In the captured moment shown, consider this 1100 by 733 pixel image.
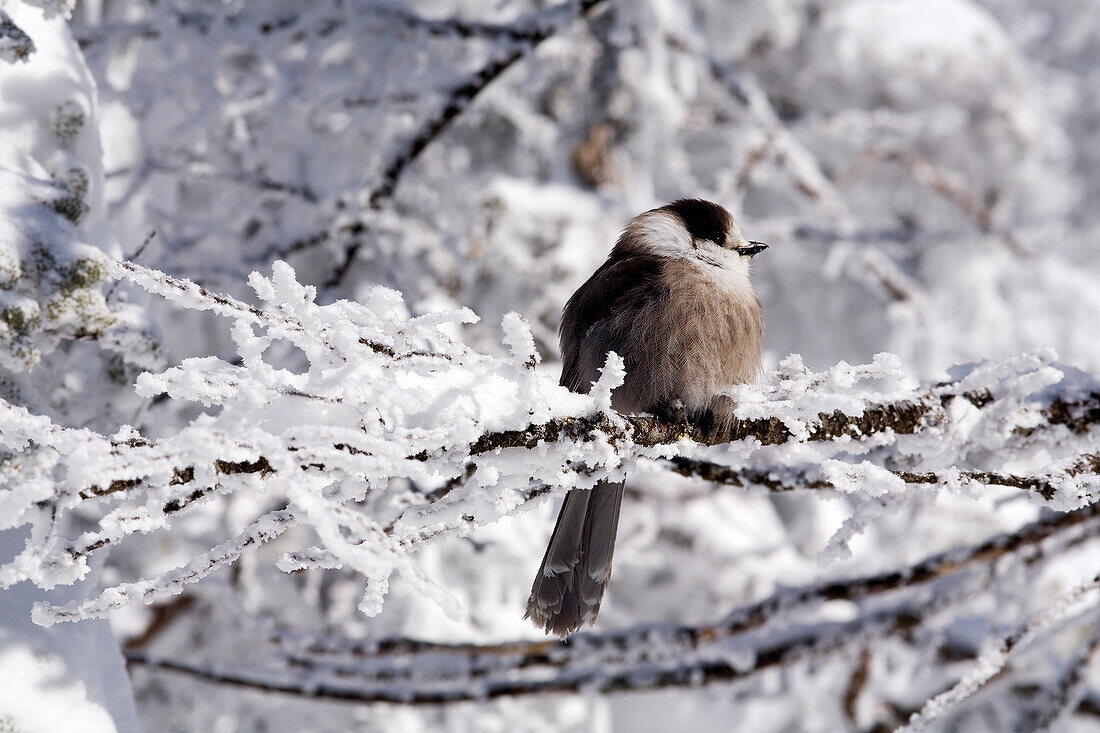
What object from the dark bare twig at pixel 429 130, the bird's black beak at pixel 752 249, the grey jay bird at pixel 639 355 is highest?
the dark bare twig at pixel 429 130

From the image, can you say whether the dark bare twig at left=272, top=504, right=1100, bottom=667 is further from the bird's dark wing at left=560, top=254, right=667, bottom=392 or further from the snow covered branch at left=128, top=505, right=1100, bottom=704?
the bird's dark wing at left=560, top=254, right=667, bottom=392

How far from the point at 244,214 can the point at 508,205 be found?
5.17 feet

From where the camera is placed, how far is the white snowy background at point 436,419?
3.65ft

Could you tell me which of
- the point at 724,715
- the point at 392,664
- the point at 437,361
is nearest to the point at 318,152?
the point at 392,664

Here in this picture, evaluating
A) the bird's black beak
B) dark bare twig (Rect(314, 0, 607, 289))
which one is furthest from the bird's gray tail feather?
dark bare twig (Rect(314, 0, 607, 289))

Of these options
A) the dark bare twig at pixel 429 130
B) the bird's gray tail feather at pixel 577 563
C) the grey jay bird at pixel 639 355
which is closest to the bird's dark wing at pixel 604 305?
the grey jay bird at pixel 639 355

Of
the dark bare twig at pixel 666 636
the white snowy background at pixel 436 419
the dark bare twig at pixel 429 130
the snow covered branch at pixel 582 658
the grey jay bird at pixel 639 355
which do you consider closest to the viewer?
the white snowy background at pixel 436 419

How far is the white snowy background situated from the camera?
111 centimetres

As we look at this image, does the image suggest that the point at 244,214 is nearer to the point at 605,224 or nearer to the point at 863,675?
the point at 605,224

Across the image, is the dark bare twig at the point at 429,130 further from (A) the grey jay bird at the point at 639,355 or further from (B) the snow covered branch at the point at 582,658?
(B) the snow covered branch at the point at 582,658

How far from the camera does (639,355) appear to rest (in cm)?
206

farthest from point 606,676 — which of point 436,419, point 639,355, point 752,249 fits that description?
point 436,419

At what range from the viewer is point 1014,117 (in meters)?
7.07

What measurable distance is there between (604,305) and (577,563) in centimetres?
70
